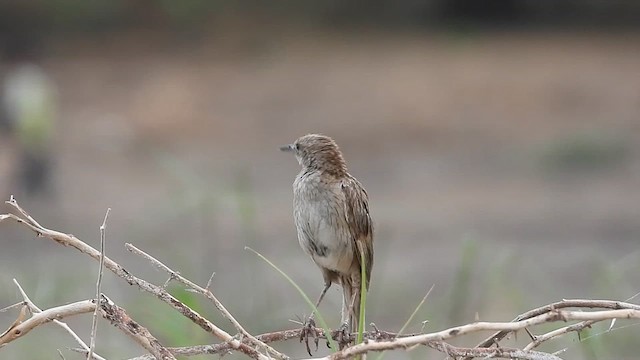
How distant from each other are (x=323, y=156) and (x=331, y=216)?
0.53 feet

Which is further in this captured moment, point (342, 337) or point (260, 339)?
point (342, 337)

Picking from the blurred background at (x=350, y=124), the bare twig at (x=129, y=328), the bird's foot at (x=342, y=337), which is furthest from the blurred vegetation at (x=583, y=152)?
the bare twig at (x=129, y=328)

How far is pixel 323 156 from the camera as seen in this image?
312 centimetres

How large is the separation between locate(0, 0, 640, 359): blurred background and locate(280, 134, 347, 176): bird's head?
465cm

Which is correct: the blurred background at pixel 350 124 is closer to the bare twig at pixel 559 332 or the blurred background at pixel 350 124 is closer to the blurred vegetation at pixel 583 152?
the blurred vegetation at pixel 583 152

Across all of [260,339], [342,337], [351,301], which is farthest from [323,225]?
[260,339]

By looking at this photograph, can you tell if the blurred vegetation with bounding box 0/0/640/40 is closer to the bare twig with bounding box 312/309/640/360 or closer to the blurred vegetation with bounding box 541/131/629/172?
the blurred vegetation with bounding box 541/131/629/172

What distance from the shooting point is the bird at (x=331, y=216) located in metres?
2.92

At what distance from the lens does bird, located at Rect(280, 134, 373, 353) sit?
2924 millimetres

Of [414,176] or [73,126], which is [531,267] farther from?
[73,126]

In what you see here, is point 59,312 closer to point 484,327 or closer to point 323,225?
point 484,327

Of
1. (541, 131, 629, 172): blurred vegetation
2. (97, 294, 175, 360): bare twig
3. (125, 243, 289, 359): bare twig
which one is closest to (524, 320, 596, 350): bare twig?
(125, 243, 289, 359): bare twig

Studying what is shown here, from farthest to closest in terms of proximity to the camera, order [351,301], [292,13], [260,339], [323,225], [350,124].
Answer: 1. [292,13]
2. [350,124]
3. [323,225]
4. [351,301]
5. [260,339]

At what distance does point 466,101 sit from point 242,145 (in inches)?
138
